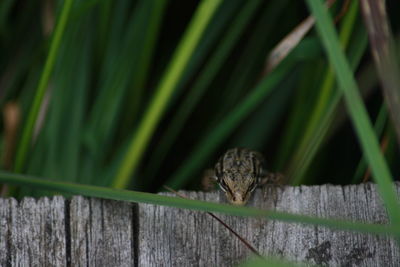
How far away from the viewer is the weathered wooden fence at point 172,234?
261cm

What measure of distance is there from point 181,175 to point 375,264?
137cm

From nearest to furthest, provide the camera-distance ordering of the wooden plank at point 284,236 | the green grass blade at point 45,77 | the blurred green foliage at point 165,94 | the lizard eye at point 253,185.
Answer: the wooden plank at point 284,236
the green grass blade at point 45,77
the lizard eye at point 253,185
the blurred green foliage at point 165,94

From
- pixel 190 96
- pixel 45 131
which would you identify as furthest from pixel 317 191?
pixel 45 131

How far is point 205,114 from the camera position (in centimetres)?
459

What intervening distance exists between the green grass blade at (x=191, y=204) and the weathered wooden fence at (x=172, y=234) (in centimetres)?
25

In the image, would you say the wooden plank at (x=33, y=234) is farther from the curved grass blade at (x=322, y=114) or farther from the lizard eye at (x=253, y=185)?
the curved grass blade at (x=322, y=114)

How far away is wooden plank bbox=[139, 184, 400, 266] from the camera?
260 cm

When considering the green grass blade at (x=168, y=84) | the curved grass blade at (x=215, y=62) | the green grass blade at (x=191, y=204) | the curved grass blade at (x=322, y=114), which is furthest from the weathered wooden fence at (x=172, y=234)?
the curved grass blade at (x=215, y=62)

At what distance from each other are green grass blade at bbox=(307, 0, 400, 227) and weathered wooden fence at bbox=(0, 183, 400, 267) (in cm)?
66

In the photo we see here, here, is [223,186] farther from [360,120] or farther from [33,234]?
[360,120]

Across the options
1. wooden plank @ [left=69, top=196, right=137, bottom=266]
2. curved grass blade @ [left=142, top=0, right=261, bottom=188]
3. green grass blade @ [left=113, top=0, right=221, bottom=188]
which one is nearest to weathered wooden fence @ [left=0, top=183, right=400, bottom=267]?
wooden plank @ [left=69, top=196, right=137, bottom=266]

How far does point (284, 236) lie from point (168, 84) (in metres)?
1.01

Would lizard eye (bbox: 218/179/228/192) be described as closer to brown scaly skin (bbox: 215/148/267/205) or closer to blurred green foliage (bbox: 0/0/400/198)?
brown scaly skin (bbox: 215/148/267/205)

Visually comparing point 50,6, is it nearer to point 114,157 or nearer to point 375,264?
point 114,157
